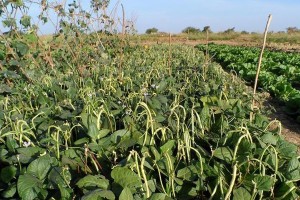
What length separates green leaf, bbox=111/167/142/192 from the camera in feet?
5.53

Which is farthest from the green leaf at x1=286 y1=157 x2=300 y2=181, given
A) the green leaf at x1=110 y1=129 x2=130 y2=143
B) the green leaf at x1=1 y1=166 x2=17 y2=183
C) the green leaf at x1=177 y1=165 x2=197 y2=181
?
the green leaf at x1=1 y1=166 x2=17 y2=183

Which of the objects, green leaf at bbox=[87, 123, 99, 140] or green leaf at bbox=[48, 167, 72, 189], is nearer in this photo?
green leaf at bbox=[48, 167, 72, 189]

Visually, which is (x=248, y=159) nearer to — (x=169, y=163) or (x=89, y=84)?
(x=169, y=163)

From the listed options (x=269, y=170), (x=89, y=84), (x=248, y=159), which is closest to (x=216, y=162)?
(x=248, y=159)

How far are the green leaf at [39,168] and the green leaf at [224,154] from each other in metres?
0.89

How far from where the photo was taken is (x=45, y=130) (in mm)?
2469

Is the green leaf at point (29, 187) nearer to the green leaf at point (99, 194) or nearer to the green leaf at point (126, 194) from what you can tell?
the green leaf at point (99, 194)

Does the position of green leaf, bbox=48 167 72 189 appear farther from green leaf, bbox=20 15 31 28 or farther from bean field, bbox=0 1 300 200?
green leaf, bbox=20 15 31 28

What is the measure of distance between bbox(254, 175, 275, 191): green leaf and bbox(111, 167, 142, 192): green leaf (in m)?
0.58

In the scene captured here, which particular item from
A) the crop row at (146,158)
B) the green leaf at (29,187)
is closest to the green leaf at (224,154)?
the crop row at (146,158)

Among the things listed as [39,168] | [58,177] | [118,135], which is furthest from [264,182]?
[39,168]

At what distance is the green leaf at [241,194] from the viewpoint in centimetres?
179

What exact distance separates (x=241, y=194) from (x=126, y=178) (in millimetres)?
569

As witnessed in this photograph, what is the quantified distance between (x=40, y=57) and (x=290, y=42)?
2553 cm
